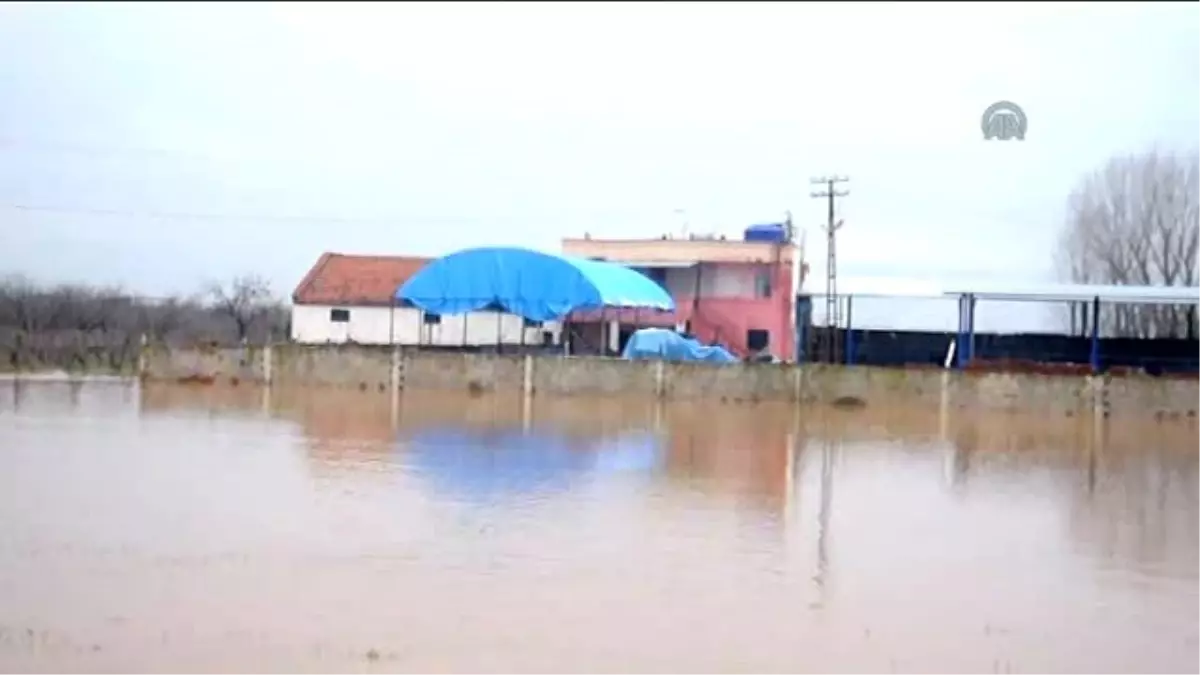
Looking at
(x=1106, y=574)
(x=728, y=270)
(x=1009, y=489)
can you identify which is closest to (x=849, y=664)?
(x=1106, y=574)

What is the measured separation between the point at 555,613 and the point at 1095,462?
12.8 meters

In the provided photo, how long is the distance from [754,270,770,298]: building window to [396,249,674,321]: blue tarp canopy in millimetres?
5663

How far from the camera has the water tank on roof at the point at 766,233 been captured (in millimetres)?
41844

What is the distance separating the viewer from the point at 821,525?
41.1 ft

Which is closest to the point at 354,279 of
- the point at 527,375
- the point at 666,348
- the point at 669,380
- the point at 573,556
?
the point at 666,348

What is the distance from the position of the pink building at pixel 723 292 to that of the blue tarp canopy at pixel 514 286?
4.46 m

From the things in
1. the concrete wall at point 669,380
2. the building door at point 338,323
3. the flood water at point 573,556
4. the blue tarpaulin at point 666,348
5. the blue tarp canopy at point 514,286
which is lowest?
the flood water at point 573,556

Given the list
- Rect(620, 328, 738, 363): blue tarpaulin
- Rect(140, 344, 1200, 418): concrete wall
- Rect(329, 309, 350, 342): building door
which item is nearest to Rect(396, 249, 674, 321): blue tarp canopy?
Rect(620, 328, 738, 363): blue tarpaulin

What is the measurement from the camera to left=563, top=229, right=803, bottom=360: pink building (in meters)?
39.4

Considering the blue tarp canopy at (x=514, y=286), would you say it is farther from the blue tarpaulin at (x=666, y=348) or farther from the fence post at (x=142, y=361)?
the fence post at (x=142, y=361)

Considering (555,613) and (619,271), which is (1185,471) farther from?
(619,271)

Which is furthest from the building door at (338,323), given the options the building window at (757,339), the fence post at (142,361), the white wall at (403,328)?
the fence post at (142,361)

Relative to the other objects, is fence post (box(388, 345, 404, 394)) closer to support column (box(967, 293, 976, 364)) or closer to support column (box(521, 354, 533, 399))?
support column (box(521, 354, 533, 399))

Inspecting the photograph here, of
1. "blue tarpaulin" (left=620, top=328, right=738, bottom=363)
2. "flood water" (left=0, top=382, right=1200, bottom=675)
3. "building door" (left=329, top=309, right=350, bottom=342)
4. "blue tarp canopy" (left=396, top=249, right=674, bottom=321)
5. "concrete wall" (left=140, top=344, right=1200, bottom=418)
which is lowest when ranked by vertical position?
"flood water" (left=0, top=382, right=1200, bottom=675)
